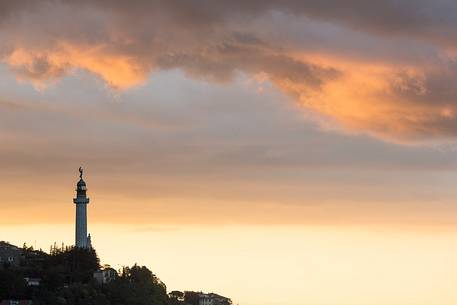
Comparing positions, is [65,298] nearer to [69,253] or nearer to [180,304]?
[69,253]

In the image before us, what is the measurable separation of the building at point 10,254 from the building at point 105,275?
12916 mm

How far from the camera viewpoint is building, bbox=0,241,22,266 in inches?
6990

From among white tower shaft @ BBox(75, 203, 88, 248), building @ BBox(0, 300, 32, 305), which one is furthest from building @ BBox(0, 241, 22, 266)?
building @ BBox(0, 300, 32, 305)

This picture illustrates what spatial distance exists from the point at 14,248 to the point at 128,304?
103ft

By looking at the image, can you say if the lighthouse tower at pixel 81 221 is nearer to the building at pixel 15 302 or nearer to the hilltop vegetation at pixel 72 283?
the hilltop vegetation at pixel 72 283

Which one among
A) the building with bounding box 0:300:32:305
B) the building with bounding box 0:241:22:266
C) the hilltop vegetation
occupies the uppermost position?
the building with bounding box 0:241:22:266

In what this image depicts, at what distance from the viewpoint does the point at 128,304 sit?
527 feet

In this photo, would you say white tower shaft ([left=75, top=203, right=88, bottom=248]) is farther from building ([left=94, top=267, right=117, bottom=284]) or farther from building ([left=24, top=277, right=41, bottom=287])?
building ([left=24, top=277, right=41, bottom=287])

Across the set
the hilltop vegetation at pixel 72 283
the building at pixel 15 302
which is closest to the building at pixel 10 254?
the hilltop vegetation at pixel 72 283

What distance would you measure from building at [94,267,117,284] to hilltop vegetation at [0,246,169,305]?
2.75 ft

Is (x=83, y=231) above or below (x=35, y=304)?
above

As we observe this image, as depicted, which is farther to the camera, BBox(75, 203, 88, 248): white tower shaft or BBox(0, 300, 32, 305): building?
BBox(75, 203, 88, 248): white tower shaft

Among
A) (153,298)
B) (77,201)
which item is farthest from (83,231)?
(153,298)

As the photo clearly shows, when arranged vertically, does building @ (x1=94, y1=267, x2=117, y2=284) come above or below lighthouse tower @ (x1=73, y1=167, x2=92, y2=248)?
below
